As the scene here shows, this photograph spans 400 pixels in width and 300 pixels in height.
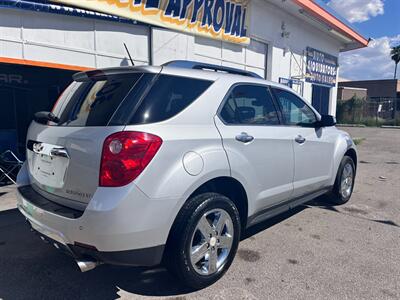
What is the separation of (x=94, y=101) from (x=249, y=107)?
149cm

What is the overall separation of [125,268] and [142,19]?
6.07 m

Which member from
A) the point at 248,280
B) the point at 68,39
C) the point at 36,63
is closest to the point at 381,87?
the point at 68,39

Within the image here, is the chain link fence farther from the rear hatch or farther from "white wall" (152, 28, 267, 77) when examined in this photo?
the rear hatch

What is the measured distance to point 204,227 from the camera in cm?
266

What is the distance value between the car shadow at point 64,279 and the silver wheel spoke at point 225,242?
46 centimetres

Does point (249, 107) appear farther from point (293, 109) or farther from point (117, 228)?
point (117, 228)

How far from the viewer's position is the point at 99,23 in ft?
23.4

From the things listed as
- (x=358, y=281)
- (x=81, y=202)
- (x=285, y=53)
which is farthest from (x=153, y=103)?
(x=285, y=53)

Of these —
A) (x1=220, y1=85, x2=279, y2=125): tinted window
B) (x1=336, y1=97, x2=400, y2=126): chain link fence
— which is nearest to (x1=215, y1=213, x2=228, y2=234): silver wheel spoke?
(x1=220, y1=85, x2=279, y2=125): tinted window

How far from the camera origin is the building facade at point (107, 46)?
6301mm

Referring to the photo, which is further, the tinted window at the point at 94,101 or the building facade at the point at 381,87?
the building facade at the point at 381,87

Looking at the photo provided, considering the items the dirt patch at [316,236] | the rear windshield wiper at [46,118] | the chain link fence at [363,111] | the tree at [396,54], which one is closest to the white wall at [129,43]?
the rear windshield wiper at [46,118]

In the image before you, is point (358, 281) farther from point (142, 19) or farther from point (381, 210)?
point (142, 19)

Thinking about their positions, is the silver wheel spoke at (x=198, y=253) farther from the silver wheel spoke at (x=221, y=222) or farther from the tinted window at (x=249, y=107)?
the tinted window at (x=249, y=107)
